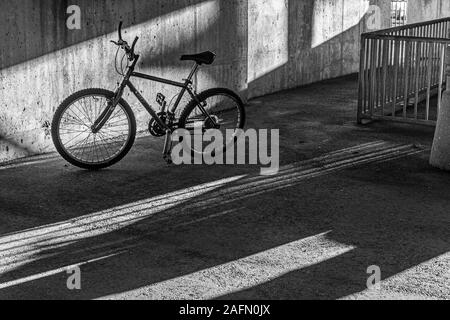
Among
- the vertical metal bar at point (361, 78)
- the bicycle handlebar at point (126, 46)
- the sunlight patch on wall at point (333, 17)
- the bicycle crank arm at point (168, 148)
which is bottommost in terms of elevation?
the bicycle crank arm at point (168, 148)

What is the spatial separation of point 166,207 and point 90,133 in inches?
84.9

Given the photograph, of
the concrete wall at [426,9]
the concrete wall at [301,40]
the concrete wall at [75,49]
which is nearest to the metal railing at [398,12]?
the concrete wall at [426,9]

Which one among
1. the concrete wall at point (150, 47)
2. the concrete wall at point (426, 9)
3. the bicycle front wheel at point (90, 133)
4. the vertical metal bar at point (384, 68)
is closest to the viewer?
the bicycle front wheel at point (90, 133)

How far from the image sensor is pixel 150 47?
10.9 metres

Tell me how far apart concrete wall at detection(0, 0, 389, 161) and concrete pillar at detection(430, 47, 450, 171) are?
3.91m

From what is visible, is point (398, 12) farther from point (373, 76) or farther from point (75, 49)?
point (75, 49)

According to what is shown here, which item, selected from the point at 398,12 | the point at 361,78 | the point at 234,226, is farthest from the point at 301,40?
the point at 234,226

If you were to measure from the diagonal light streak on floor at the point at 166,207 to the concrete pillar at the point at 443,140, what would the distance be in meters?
0.61

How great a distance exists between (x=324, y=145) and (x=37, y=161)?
354 cm

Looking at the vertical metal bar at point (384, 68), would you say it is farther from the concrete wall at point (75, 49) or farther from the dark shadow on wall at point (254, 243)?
the dark shadow on wall at point (254, 243)

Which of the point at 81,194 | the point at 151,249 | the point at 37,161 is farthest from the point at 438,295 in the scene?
the point at 37,161

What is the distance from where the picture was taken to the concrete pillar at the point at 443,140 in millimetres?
8984

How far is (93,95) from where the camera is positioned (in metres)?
8.80

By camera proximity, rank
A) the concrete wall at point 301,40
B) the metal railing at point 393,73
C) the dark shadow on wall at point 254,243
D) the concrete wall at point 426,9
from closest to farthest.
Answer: the dark shadow on wall at point 254,243 → the metal railing at point 393,73 → the concrete wall at point 301,40 → the concrete wall at point 426,9
